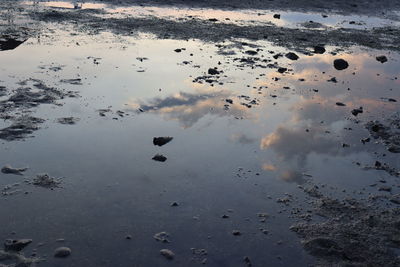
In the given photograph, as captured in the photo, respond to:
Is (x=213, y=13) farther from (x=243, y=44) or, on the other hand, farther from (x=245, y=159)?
(x=245, y=159)

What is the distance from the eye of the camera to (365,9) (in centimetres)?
3234

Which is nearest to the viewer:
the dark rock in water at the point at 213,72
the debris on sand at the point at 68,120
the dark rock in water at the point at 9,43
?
the debris on sand at the point at 68,120

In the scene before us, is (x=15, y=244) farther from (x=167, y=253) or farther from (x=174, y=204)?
(x=174, y=204)

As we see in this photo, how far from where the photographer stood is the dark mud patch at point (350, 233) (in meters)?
6.55

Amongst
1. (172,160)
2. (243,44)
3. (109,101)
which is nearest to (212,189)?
(172,160)

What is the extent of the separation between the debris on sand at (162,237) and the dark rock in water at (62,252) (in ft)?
4.40

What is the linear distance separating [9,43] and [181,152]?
11050 mm

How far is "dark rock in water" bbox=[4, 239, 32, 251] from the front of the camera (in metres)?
6.24

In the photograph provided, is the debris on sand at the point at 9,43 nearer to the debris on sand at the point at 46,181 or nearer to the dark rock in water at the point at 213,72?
the dark rock in water at the point at 213,72

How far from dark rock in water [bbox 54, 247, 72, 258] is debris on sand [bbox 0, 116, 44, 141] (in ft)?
13.3

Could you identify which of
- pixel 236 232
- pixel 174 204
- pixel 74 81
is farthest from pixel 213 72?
pixel 236 232

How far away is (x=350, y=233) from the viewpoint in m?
7.11

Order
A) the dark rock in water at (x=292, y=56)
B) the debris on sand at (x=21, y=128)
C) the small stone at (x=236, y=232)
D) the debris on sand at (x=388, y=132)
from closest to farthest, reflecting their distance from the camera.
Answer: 1. the small stone at (x=236, y=232)
2. the debris on sand at (x=21, y=128)
3. the debris on sand at (x=388, y=132)
4. the dark rock in water at (x=292, y=56)

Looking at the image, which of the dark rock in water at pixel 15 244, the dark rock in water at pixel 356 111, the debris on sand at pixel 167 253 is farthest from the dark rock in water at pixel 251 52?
the dark rock in water at pixel 15 244
